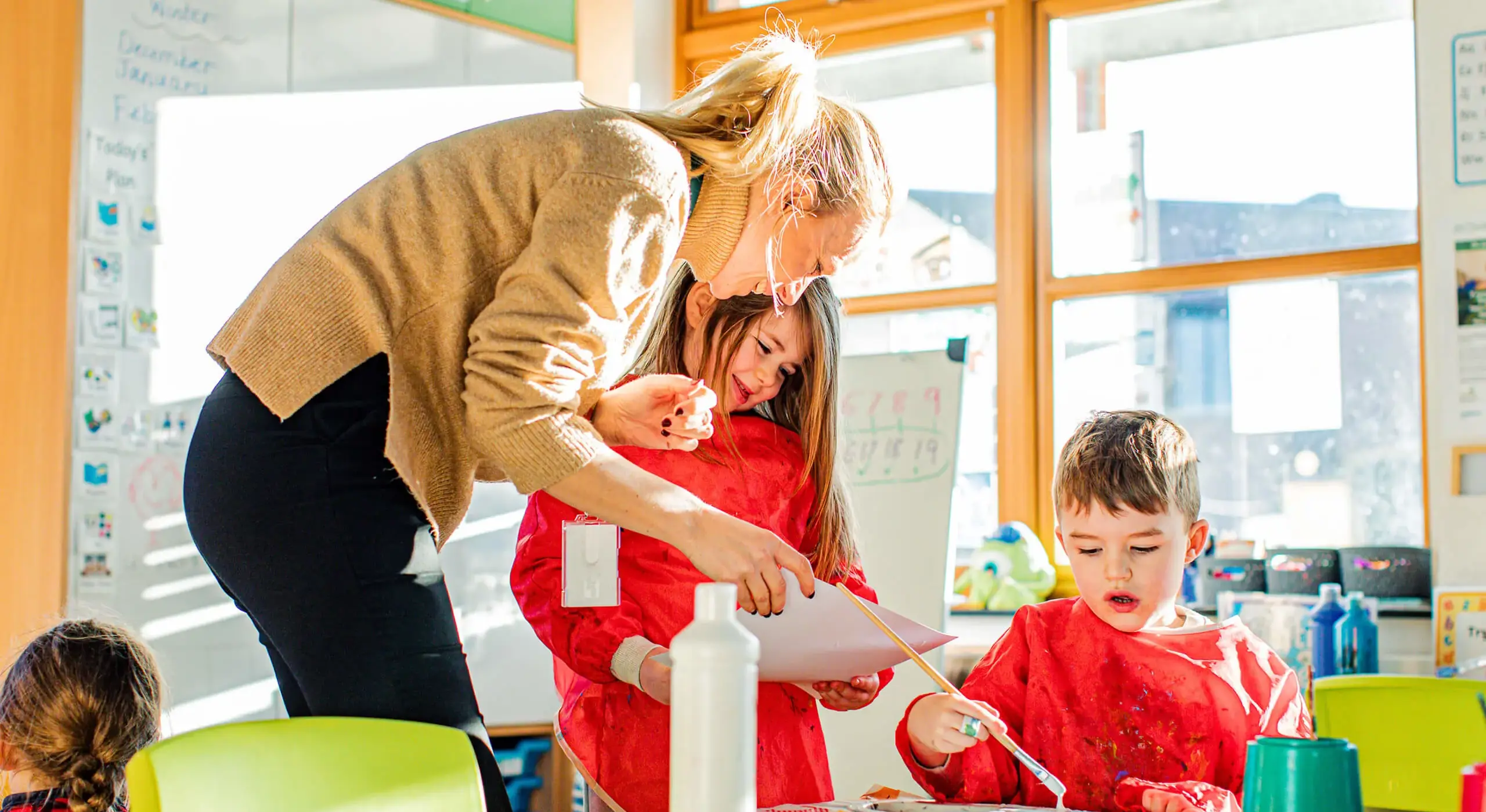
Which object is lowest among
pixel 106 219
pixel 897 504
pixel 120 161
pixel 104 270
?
pixel 897 504

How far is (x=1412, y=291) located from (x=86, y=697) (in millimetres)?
3095

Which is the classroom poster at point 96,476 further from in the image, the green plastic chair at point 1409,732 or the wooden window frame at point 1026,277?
the green plastic chair at point 1409,732

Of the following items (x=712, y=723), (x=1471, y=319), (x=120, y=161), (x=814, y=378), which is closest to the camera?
(x=712, y=723)

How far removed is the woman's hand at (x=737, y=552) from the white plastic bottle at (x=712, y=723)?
1.03 ft

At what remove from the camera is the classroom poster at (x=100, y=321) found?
9.37 feet

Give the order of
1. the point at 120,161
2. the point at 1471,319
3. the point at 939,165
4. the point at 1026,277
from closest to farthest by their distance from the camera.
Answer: the point at 120,161 → the point at 1471,319 → the point at 1026,277 → the point at 939,165

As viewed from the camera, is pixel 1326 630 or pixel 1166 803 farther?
pixel 1326 630

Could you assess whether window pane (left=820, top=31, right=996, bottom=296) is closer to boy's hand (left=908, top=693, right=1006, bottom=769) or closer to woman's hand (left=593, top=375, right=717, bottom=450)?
woman's hand (left=593, top=375, right=717, bottom=450)

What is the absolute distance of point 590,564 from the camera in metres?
1.60

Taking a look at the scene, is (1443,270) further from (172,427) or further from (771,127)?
(172,427)

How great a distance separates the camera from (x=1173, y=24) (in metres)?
3.65

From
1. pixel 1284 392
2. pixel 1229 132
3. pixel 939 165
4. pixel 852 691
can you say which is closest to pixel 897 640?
pixel 852 691

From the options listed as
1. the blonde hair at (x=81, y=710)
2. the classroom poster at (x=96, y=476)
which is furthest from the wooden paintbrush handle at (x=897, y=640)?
the classroom poster at (x=96, y=476)

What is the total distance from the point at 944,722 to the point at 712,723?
21.7 inches
